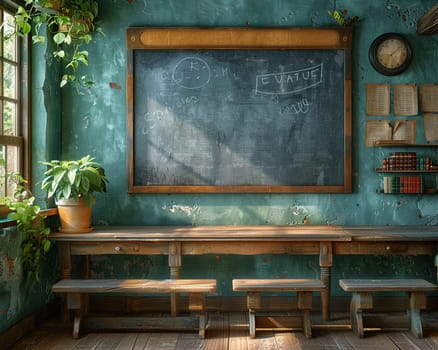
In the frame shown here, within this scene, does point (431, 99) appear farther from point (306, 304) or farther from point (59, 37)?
point (59, 37)

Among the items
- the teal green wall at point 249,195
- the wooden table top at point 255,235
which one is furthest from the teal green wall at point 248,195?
the wooden table top at point 255,235

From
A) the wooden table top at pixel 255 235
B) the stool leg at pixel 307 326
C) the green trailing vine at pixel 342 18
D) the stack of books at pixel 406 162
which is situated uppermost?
the green trailing vine at pixel 342 18

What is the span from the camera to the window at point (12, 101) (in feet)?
13.0

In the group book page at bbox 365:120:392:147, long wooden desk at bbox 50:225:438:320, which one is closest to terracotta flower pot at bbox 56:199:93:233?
long wooden desk at bbox 50:225:438:320

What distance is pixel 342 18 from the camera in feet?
15.2

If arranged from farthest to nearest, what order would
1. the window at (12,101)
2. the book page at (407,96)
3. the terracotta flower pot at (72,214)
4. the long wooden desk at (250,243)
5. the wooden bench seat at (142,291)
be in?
1. the book page at (407,96)
2. the terracotta flower pot at (72,214)
3. the long wooden desk at (250,243)
4. the window at (12,101)
5. the wooden bench seat at (142,291)

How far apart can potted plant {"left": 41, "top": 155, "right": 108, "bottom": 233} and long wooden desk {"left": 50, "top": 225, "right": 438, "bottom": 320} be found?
0.14 meters

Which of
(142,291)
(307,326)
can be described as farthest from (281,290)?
(142,291)

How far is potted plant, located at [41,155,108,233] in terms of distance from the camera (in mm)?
4090

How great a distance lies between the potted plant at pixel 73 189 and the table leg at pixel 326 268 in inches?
77.6

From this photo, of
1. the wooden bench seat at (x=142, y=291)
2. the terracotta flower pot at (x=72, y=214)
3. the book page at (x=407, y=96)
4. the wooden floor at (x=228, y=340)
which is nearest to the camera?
the wooden floor at (x=228, y=340)

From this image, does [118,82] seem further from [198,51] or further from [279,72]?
[279,72]

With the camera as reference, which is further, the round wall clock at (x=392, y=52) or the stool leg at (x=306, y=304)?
the round wall clock at (x=392, y=52)

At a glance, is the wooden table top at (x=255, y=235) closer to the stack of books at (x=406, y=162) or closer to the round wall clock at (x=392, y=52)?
the stack of books at (x=406, y=162)
